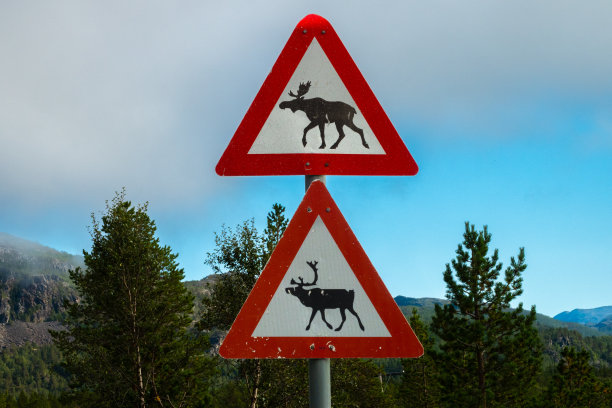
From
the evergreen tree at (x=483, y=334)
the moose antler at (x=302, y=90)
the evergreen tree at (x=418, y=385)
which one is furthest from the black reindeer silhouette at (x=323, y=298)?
the evergreen tree at (x=418, y=385)

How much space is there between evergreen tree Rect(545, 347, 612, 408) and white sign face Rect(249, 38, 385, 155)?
24931 mm

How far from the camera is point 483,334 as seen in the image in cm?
2566

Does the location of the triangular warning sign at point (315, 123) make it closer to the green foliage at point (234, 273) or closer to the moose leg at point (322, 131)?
the moose leg at point (322, 131)

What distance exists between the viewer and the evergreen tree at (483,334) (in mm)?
25438

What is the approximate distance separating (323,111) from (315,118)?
70 mm

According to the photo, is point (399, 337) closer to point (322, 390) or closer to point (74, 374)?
point (322, 390)

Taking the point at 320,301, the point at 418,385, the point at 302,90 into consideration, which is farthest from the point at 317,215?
the point at 418,385

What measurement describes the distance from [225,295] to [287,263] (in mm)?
26253

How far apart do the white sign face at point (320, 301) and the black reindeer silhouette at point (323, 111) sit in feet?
1.89

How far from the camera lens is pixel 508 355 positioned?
26078mm

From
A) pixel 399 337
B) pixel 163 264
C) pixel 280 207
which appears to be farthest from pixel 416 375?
pixel 399 337

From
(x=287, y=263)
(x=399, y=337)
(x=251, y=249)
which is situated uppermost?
(x=251, y=249)

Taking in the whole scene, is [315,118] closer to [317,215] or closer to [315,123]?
[315,123]

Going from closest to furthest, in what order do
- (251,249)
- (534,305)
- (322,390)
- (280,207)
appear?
(322,390)
(534,305)
(251,249)
(280,207)
